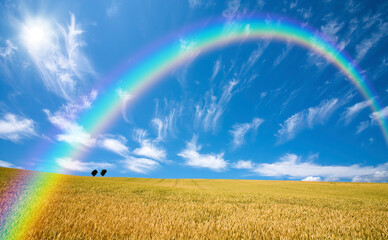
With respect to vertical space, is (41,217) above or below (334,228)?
above

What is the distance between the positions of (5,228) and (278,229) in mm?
6119

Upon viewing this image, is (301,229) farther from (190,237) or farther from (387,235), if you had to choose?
(190,237)

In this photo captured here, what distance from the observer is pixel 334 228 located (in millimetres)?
5168

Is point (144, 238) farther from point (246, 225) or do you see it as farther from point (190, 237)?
point (246, 225)

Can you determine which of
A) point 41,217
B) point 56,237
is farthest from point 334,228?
point 41,217

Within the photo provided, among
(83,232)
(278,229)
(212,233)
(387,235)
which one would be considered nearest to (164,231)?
(212,233)

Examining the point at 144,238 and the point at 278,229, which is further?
the point at 278,229

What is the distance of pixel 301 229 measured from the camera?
4.73m

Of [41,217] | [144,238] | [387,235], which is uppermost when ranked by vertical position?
[41,217]

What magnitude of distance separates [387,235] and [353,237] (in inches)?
52.0

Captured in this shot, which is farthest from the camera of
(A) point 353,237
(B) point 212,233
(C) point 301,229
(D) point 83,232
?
(C) point 301,229

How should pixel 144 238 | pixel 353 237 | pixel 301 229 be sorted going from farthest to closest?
pixel 301 229 → pixel 353 237 → pixel 144 238

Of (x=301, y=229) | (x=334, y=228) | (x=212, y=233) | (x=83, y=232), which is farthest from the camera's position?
(x=334, y=228)

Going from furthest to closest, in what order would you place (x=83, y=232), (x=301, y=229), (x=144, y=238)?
(x=301, y=229)
(x=83, y=232)
(x=144, y=238)
